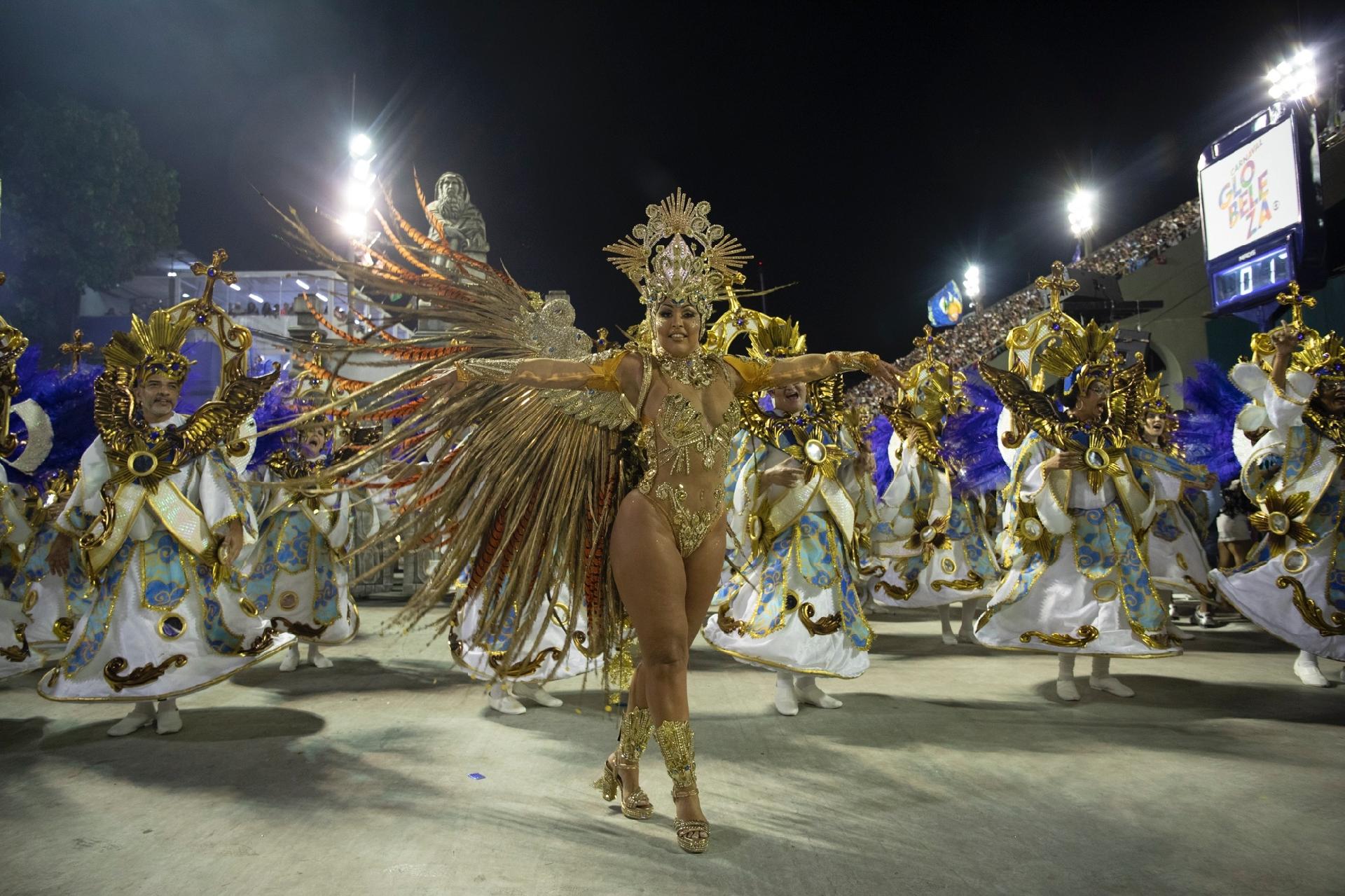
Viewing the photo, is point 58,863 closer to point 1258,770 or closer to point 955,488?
point 1258,770

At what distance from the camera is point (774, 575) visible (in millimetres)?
4723

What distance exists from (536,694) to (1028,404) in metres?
3.28

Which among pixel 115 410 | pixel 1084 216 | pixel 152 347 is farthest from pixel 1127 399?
pixel 1084 216

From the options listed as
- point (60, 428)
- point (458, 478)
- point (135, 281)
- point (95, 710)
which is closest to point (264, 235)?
point (135, 281)

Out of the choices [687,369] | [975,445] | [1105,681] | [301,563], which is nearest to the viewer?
[687,369]

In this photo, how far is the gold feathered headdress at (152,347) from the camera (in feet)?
14.1

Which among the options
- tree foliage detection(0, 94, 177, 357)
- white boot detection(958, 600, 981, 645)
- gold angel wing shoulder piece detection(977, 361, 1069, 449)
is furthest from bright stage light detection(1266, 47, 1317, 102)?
tree foliage detection(0, 94, 177, 357)

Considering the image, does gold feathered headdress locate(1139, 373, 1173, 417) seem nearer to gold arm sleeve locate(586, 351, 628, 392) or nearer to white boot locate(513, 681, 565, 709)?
white boot locate(513, 681, 565, 709)

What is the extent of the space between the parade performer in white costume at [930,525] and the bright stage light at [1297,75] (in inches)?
441

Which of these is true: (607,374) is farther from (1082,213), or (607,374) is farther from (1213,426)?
(1082,213)

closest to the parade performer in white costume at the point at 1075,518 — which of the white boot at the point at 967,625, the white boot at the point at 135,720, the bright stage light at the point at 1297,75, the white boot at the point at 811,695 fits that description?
the white boot at the point at 811,695

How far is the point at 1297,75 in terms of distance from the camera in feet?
46.5

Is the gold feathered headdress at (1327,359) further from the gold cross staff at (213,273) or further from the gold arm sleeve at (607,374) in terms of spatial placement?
the gold cross staff at (213,273)

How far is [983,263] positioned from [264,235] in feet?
75.9
